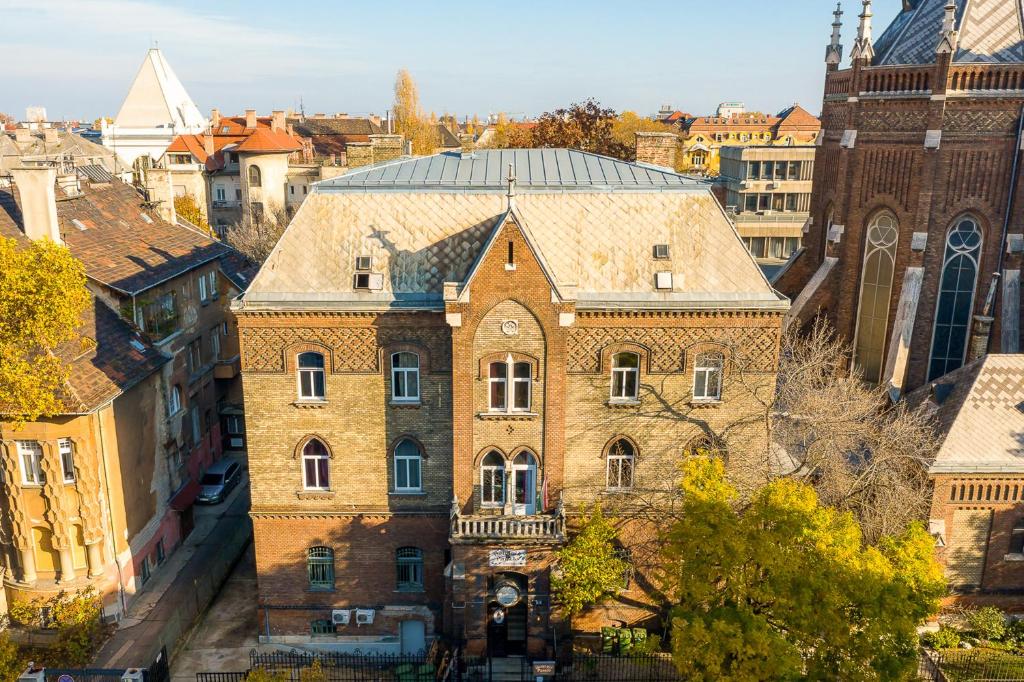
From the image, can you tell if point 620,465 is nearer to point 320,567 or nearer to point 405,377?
point 405,377

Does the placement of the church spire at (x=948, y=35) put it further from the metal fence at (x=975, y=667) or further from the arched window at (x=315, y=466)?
the arched window at (x=315, y=466)

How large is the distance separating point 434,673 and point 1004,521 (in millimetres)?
23293

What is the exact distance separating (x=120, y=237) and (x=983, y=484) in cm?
4253

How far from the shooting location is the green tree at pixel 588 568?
2728 cm

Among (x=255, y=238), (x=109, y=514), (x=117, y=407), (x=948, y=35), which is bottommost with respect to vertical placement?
(x=109, y=514)

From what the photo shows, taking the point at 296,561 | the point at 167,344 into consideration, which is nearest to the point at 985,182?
the point at 296,561

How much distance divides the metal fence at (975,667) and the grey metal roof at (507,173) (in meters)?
20.1

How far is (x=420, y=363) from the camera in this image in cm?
2842

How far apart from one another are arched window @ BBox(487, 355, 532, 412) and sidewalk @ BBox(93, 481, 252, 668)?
16150 mm

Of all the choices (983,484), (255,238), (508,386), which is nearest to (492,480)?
(508,386)

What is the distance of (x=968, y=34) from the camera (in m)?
36.0

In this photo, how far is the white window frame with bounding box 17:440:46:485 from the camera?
29797 mm

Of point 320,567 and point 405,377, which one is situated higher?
point 405,377

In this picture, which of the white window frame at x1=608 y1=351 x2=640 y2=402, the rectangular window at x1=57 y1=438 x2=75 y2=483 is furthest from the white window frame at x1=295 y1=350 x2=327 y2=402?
the white window frame at x1=608 y1=351 x2=640 y2=402
